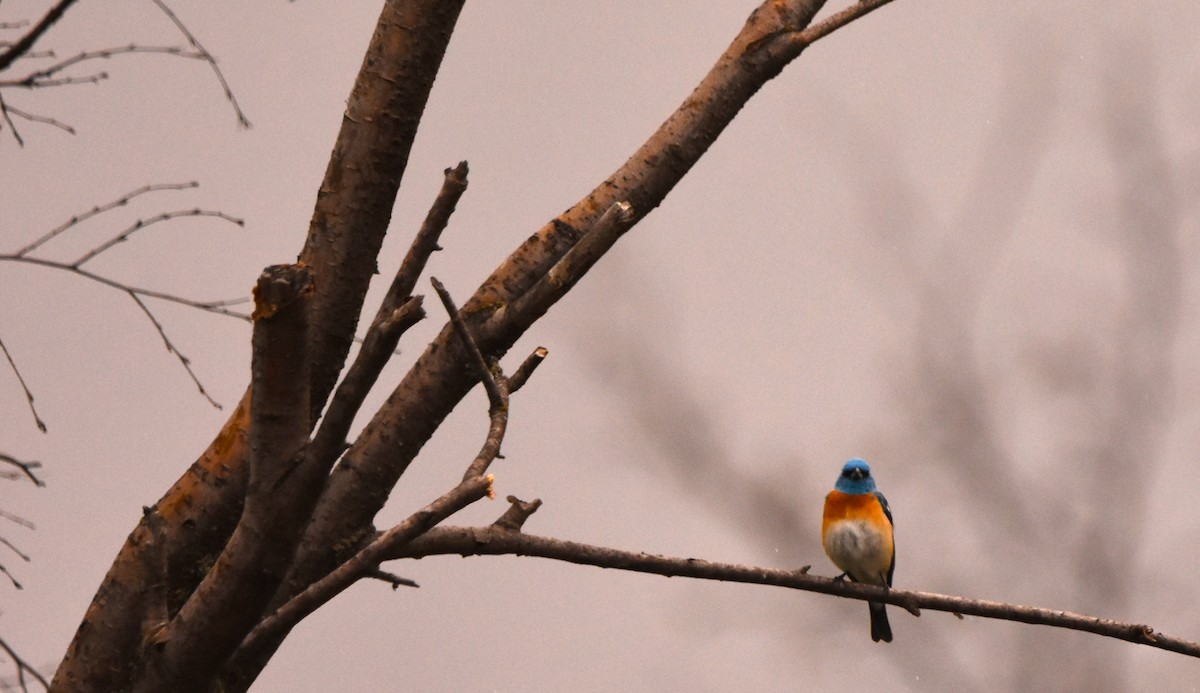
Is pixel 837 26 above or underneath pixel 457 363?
above

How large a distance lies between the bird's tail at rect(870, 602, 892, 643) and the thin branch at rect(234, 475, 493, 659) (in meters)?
1.89

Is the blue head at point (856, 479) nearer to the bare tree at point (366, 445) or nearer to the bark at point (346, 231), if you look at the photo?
the bare tree at point (366, 445)

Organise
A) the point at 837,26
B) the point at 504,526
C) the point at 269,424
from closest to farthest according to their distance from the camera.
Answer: the point at 269,424 → the point at 504,526 → the point at 837,26

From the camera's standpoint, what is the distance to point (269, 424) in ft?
3.84

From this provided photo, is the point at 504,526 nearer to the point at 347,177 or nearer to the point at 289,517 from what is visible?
the point at 289,517

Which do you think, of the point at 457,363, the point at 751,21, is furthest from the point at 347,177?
the point at 751,21

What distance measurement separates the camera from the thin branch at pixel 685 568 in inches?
54.1

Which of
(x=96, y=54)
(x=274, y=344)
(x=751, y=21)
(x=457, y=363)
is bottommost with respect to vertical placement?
(x=274, y=344)

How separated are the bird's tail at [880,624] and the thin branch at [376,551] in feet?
6.20

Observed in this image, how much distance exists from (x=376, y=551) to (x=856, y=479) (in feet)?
5.87

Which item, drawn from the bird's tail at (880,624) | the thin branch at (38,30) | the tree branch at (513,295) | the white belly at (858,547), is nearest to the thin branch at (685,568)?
the tree branch at (513,295)

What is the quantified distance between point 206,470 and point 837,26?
3.63 ft

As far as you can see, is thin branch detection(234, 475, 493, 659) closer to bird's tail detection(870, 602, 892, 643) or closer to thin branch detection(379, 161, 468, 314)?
thin branch detection(379, 161, 468, 314)

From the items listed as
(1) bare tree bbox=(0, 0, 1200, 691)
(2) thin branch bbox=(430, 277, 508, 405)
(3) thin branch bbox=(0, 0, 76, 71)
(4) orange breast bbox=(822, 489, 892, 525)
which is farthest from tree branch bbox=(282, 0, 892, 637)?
(4) orange breast bbox=(822, 489, 892, 525)
